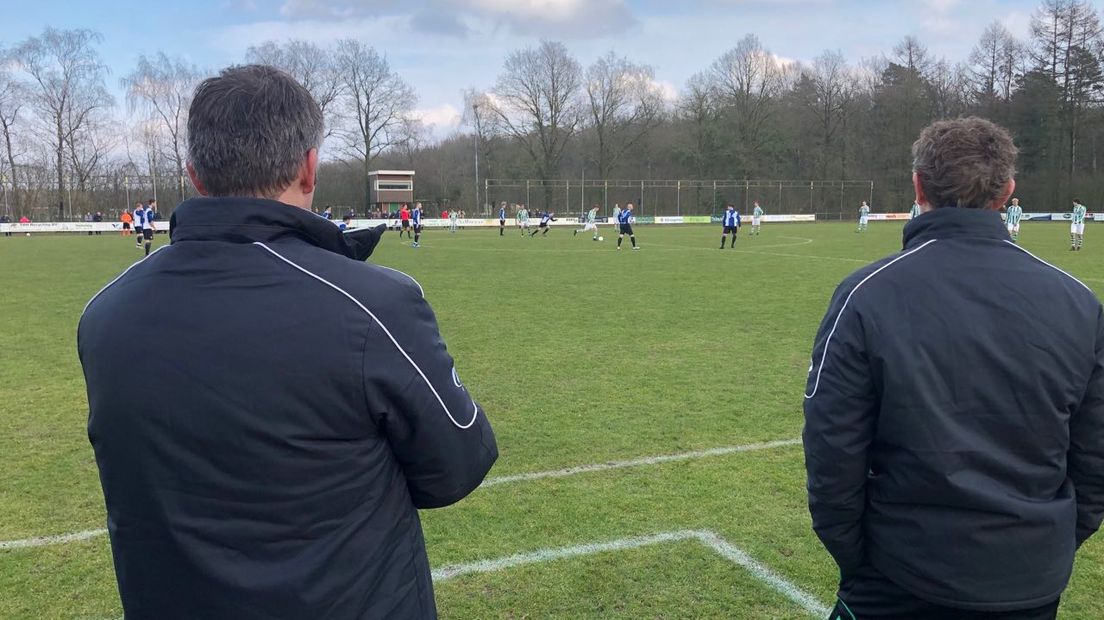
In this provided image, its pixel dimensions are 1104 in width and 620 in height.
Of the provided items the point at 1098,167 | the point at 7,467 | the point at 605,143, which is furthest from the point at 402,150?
the point at 7,467

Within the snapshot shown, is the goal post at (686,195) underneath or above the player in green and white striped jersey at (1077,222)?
above

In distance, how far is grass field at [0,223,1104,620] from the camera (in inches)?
148

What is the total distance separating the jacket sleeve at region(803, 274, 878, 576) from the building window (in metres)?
66.3

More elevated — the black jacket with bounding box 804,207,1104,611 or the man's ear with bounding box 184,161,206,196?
the man's ear with bounding box 184,161,206,196

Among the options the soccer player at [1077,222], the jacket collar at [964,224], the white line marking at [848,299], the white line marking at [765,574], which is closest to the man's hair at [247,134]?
the white line marking at [848,299]

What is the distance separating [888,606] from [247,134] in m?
2.08

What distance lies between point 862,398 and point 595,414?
471 cm

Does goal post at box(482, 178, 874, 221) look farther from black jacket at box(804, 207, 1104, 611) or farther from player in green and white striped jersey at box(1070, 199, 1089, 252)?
black jacket at box(804, 207, 1104, 611)

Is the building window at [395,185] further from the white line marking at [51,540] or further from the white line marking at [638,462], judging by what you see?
the white line marking at [51,540]

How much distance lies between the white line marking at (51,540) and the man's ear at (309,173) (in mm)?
3647

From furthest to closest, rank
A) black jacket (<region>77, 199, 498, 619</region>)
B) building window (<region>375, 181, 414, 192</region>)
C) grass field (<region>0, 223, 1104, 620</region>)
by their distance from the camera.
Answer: building window (<region>375, 181, 414, 192</region>) → grass field (<region>0, 223, 1104, 620</region>) → black jacket (<region>77, 199, 498, 619</region>)

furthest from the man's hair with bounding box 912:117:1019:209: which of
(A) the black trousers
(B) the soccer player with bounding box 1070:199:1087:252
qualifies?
(B) the soccer player with bounding box 1070:199:1087:252

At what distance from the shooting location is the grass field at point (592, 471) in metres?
3.77

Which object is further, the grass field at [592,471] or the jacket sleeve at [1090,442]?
the grass field at [592,471]
